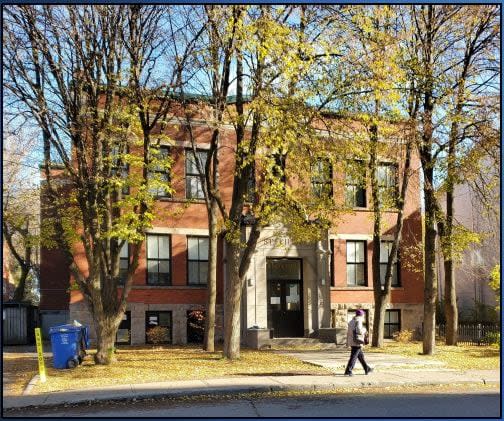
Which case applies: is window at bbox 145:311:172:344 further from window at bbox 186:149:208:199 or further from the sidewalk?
the sidewalk

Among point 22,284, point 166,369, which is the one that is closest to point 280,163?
point 166,369

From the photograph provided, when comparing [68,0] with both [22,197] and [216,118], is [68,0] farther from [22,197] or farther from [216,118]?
[22,197]

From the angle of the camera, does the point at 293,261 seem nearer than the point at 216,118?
No

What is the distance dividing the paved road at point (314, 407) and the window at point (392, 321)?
43.1 feet

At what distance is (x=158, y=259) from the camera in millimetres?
24312

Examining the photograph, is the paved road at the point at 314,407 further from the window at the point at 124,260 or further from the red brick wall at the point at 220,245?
the window at the point at 124,260

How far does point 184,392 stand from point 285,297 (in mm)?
12145

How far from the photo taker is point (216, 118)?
57.8 ft

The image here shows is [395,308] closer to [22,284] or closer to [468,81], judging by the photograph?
[468,81]

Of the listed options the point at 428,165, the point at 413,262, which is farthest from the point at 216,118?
the point at 413,262

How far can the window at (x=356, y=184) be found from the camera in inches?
660

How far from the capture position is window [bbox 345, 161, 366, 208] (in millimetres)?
16766

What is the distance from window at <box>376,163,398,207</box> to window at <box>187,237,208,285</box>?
7.29m

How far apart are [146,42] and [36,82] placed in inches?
113
